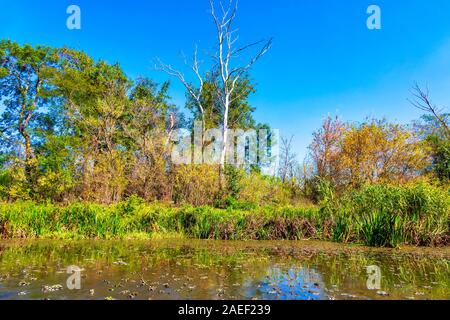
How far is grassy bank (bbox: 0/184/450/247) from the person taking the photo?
33.9 ft

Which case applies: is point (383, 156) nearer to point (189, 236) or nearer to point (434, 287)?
point (189, 236)

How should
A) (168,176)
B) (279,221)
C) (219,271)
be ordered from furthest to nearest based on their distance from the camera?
(168,176), (279,221), (219,271)

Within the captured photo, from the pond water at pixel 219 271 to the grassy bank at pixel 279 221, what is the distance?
2.62ft

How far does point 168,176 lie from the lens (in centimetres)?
2016

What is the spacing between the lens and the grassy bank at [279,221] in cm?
1034

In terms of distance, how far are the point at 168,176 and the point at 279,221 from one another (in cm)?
934

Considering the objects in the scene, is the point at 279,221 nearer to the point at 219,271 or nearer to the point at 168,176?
the point at 219,271

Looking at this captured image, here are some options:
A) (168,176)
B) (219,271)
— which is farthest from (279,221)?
(168,176)

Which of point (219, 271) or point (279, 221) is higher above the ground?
point (279, 221)

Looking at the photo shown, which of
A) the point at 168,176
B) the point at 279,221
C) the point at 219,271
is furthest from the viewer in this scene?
the point at 168,176

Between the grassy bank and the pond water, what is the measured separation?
0.80 meters
